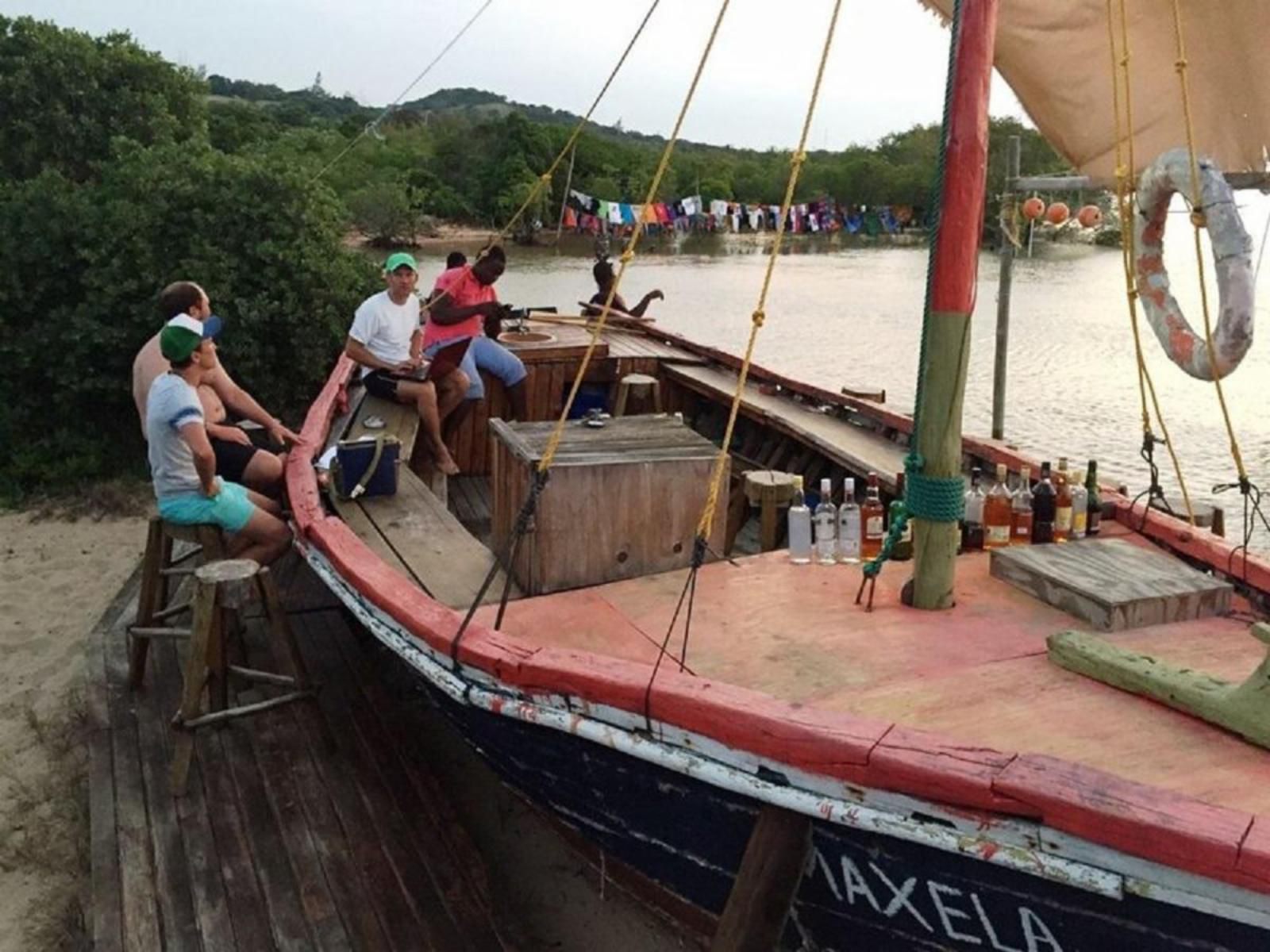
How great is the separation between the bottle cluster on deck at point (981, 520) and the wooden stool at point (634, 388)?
3.57 metres

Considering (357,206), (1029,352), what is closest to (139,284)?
(1029,352)

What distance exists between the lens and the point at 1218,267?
3.01 m

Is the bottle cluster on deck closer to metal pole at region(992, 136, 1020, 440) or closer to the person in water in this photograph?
the person in water

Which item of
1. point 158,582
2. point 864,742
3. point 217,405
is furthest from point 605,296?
point 864,742

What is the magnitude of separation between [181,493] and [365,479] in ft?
2.75

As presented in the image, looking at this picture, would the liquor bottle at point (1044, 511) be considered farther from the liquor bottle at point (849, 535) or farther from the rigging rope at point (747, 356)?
the rigging rope at point (747, 356)

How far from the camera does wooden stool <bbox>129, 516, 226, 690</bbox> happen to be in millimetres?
5066

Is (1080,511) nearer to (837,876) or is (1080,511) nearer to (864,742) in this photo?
(837,876)

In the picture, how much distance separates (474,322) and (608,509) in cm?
406

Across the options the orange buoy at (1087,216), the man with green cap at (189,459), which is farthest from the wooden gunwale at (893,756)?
A: the orange buoy at (1087,216)

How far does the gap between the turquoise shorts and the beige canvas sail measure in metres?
4.34

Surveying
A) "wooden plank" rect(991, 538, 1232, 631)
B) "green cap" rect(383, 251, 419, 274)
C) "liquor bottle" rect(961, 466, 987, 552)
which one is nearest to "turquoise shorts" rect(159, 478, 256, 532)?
"green cap" rect(383, 251, 419, 274)

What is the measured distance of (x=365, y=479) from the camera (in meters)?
Result: 5.03

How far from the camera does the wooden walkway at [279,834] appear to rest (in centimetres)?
383
